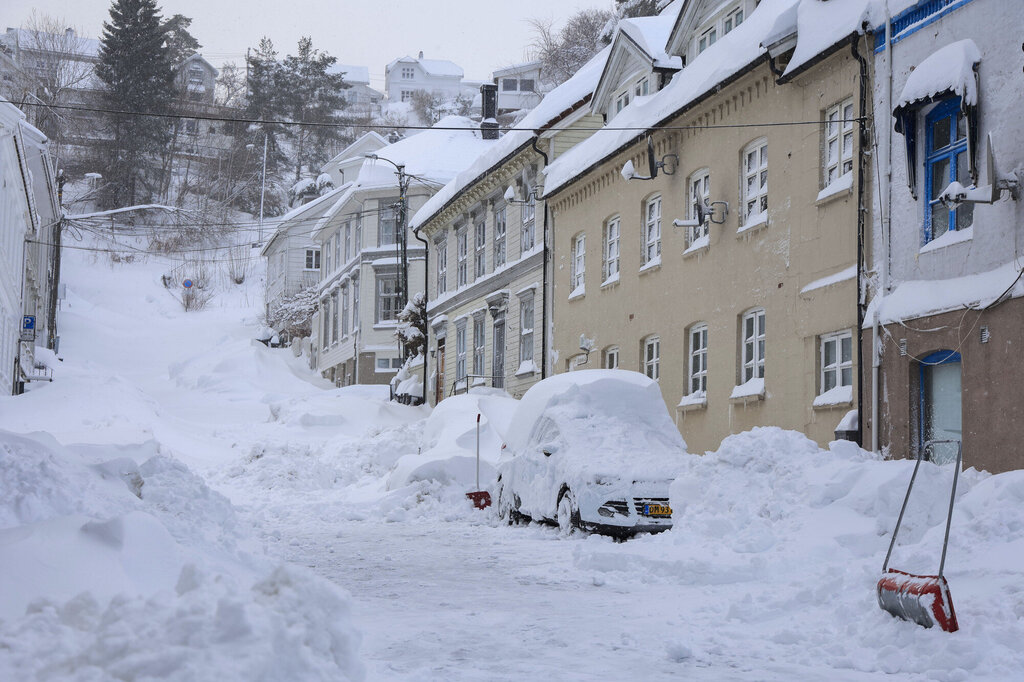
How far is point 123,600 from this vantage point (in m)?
5.05

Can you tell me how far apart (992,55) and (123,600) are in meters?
12.0

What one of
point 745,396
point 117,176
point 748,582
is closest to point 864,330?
point 745,396

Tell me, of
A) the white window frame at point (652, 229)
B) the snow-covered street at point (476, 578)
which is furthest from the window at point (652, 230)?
the snow-covered street at point (476, 578)

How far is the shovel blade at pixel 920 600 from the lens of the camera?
22.3ft

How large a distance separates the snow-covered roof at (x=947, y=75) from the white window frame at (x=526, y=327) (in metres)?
16.0

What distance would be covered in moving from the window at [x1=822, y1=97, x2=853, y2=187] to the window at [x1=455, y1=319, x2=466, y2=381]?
64.2ft

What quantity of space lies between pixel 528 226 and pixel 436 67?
101599 mm

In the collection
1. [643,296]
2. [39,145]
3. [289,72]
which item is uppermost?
[289,72]

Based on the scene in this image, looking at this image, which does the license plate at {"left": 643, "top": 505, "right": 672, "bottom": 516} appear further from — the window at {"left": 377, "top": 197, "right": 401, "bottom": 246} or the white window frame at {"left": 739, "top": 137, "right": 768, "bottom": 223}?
the window at {"left": 377, "top": 197, "right": 401, "bottom": 246}

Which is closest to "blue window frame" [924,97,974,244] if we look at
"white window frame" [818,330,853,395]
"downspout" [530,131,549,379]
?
"white window frame" [818,330,853,395]

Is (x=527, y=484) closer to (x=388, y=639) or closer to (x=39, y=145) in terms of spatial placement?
(x=388, y=639)

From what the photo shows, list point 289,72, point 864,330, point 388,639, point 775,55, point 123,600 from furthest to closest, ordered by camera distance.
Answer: point 289,72, point 775,55, point 864,330, point 388,639, point 123,600

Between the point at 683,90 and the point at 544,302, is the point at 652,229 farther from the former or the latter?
the point at 544,302

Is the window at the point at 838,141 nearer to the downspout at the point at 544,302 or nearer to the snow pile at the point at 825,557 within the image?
the snow pile at the point at 825,557
